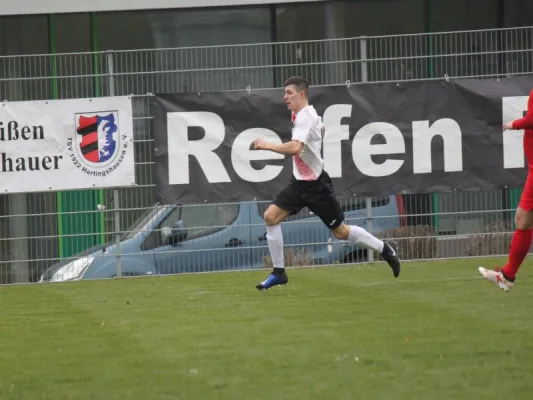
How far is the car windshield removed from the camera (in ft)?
55.4

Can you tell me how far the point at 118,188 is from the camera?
16781 millimetres

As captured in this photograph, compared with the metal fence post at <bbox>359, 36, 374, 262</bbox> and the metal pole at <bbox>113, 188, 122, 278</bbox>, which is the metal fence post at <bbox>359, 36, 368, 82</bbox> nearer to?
A: the metal fence post at <bbox>359, 36, 374, 262</bbox>

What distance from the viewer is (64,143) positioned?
53.7 ft

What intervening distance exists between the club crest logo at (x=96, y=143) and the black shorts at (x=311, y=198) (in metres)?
3.80

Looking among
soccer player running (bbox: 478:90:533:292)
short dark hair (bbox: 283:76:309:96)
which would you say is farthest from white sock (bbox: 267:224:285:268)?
soccer player running (bbox: 478:90:533:292)

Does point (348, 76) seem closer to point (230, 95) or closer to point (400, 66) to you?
point (400, 66)

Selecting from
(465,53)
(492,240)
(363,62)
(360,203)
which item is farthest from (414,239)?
(465,53)

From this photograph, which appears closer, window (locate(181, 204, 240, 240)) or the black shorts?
the black shorts

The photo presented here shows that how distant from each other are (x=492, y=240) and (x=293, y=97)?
5.51 m

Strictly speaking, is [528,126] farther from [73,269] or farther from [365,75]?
[73,269]

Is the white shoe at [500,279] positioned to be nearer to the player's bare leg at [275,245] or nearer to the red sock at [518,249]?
the red sock at [518,249]

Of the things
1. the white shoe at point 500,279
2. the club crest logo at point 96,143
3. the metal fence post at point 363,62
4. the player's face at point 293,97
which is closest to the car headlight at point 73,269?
the club crest logo at point 96,143

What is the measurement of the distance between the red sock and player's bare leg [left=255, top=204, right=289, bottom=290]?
271 centimetres

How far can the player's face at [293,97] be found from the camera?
42.4ft
